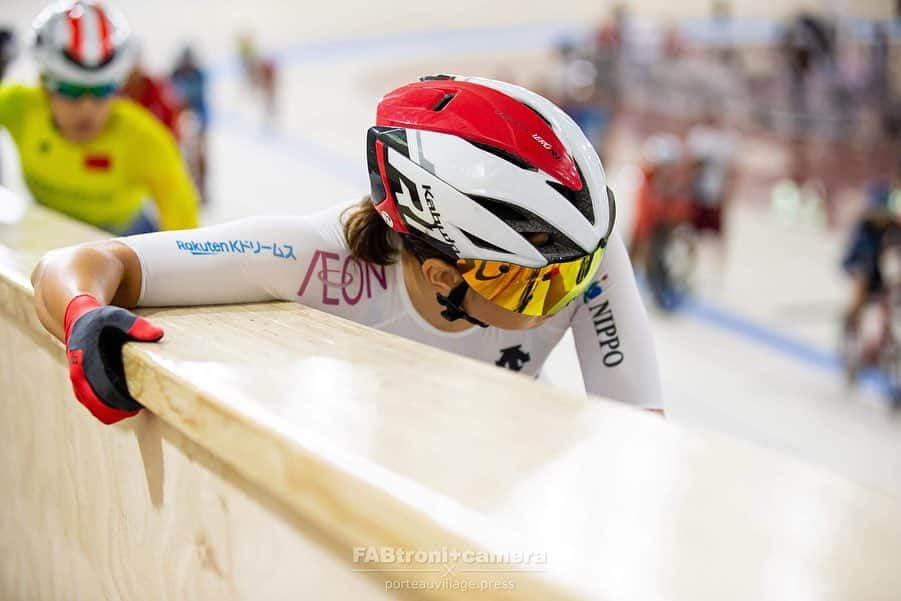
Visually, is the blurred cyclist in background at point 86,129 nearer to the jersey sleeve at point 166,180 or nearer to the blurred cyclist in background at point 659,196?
the jersey sleeve at point 166,180

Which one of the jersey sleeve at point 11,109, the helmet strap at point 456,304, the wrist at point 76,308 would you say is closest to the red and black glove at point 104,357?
the wrist at point 76,308

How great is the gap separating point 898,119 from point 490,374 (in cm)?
1050

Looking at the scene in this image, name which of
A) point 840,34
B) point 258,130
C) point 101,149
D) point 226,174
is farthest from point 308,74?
point 101,149

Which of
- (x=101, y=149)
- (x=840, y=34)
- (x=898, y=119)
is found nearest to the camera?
(x=101, y=149)

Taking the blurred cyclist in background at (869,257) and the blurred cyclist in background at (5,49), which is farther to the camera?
the blurred cyclist in background at (869,257)

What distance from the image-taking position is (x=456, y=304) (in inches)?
61.7

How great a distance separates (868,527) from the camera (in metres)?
0.62

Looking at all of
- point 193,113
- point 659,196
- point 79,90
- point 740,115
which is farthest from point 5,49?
point 740,115

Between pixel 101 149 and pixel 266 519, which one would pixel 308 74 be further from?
pixel 266 519

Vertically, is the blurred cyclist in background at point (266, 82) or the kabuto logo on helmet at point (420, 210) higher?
the kabuto logo on helmet at point (420, 210)

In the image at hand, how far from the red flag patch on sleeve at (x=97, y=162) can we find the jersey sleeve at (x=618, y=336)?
200cm

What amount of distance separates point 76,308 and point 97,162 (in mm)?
2278

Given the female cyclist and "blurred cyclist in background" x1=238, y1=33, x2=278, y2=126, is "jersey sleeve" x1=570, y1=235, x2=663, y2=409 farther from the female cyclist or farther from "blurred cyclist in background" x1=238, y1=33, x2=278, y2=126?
"blurred cyclist in background" x1=238, y1=33, x2=278, y2=126

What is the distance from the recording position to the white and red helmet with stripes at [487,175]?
4.58 ft
